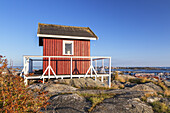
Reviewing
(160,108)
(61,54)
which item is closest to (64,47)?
(61,54)

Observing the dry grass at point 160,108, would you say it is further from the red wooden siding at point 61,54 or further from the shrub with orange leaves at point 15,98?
the red wooden siding at point 61,54

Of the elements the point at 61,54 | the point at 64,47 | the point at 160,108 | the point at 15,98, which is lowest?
the point at 160,108

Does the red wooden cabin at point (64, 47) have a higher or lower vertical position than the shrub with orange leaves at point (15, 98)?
higher

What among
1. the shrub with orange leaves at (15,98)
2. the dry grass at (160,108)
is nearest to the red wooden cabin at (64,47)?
the shrub with orange leaves at (15,98)

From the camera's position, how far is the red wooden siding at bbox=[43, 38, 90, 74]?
10570mm

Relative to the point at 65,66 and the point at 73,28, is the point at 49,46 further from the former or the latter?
the point at 73,28

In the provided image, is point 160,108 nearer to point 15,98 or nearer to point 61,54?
point 15,98

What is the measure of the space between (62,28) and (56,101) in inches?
342

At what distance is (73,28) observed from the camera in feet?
42.0

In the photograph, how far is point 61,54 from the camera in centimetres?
1089

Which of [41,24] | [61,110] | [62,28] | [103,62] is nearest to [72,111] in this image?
[61,110]

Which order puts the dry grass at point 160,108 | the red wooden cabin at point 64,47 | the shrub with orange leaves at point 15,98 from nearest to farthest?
the shrub with orange leaves at point 15,98
the dry grass at point 160,108
the red wooden cabin at point 64,47

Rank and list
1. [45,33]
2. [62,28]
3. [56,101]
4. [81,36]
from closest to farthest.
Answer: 1. [56,101]
2. [45,33]
3. [81,36]
4. [62,28]

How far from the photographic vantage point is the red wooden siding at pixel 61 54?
34.7ft
